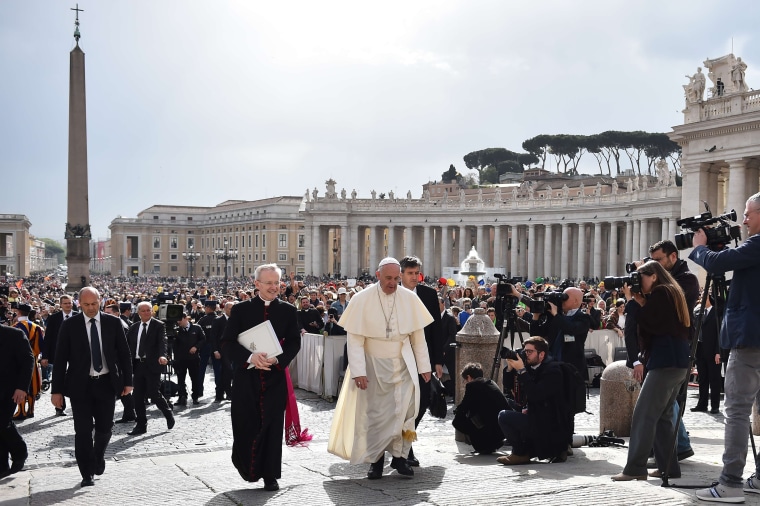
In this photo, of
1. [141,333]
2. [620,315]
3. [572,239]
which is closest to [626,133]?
[572,239]

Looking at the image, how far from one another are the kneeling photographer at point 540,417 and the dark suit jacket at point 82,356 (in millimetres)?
3554

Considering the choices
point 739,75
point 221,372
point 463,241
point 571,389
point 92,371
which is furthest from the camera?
point 463,241

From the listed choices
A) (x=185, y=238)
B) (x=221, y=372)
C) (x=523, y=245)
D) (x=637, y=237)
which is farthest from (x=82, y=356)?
(x=185, y=238)

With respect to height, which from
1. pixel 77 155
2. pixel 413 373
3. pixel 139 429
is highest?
pixel 77 155

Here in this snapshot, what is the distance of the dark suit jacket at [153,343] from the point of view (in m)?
10.5

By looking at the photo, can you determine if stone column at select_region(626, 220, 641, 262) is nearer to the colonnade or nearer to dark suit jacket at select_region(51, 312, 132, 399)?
the colonnade

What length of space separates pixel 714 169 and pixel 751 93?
11.8 ft

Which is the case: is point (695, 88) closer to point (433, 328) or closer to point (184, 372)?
point (184, 372)

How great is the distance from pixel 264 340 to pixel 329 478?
1282 millimetres

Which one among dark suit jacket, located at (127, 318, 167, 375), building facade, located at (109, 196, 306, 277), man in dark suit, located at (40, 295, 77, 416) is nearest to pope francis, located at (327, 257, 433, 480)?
dark suit jacket, located at (127, 318, 167, 375)

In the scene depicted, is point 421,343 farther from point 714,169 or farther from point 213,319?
point 714,169

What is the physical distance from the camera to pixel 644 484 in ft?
18.3

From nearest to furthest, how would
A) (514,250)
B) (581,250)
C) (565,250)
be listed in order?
(581,250), (565,250), (514,250)

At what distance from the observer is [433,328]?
26.3ft
